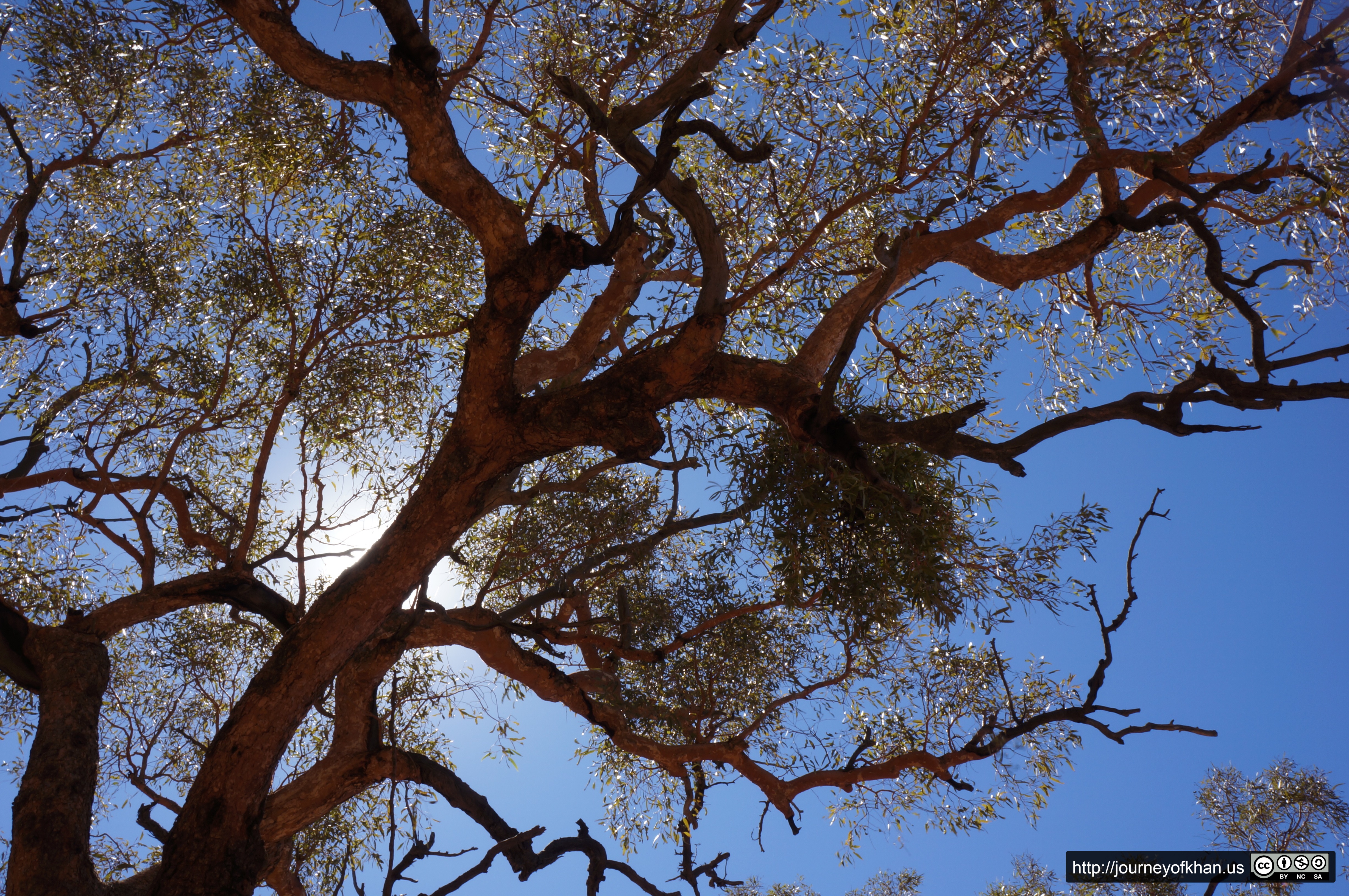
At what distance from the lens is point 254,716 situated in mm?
4227

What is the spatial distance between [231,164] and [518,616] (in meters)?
4.87

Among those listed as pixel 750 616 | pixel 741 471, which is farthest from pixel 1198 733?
pixel 750 616

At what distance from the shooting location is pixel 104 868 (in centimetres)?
783

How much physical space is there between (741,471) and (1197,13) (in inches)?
170

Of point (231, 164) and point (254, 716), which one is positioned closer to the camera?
point (254, 716)

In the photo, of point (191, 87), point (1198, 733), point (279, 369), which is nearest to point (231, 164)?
point (191, 87)

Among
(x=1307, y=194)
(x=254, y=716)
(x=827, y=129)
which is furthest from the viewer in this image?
(x=827, y=129)

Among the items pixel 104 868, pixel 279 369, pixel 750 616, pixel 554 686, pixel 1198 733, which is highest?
pixel 279 369

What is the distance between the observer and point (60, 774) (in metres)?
4.52

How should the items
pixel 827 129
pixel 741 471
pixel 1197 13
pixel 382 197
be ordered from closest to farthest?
pixel 1197 13 < pixel 741 471 < pixel 827 129 < pixel 382 197

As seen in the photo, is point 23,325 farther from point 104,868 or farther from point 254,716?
point 104,868

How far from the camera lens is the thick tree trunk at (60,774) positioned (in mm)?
4164

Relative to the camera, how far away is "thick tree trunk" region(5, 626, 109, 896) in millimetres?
4164

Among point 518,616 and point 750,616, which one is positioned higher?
point 750,616
